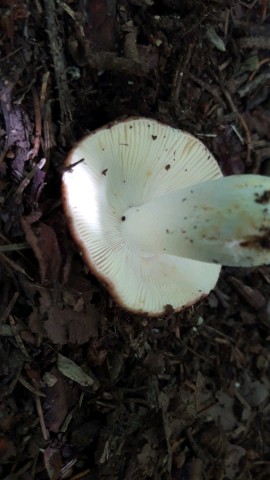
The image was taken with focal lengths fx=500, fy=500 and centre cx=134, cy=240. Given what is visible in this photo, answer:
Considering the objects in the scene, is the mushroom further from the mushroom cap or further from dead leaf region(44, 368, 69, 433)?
dead leaf region(44, 368, 69, 433)

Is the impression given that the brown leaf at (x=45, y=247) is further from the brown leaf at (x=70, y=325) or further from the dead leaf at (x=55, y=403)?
the dead leaf at (x=55, y=403)

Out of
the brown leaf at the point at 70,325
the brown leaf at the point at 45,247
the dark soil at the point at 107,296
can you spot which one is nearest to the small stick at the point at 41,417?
the dark soil at the point at 107,296

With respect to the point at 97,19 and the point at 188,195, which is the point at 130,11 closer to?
the point at 97,19

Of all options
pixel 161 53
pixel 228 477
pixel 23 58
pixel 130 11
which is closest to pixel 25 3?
pixel 23 58

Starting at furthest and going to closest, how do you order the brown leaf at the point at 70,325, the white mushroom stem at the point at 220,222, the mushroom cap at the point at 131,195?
1. the brown leaf at the point at 70,325
2. the mushroom cap at the point at 131,195
3. the white mushroom stem at the point at 220,222

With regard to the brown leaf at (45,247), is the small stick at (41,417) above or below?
below

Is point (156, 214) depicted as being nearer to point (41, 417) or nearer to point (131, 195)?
point (131, 195)

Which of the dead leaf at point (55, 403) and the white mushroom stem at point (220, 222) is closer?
the white mushroom stem at point (220, 222)

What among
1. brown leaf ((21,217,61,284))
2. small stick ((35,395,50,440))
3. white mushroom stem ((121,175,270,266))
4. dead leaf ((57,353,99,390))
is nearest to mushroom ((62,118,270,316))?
white mushroom stem ((121,175,270,266))
